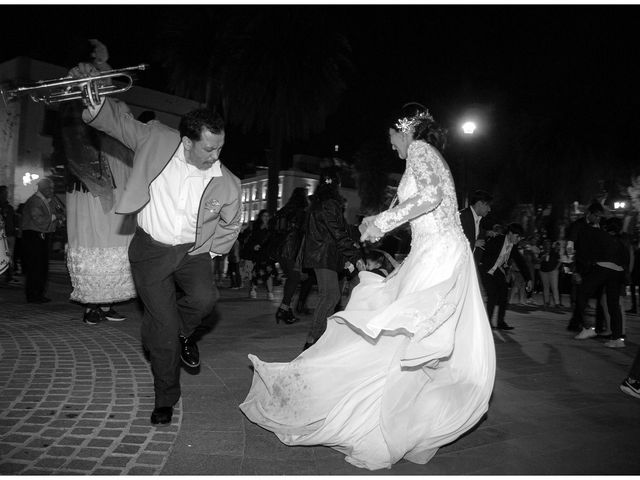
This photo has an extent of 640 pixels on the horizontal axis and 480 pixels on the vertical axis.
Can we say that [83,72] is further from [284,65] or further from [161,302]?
[284,65]

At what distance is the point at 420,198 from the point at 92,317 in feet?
16.7

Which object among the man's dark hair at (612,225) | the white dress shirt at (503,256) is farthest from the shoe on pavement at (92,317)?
the man's dark hair at (612,225)

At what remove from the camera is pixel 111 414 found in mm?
3695

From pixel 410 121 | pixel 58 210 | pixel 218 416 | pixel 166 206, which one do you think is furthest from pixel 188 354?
pixel 58 210

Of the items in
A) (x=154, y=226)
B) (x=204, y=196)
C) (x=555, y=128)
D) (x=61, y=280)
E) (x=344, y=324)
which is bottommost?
(x=61, y=280)

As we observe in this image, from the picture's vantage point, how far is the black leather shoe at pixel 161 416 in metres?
3.54

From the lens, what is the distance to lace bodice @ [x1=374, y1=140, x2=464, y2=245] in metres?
3.57

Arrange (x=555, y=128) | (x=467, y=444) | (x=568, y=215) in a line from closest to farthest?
(x=467, y=444)
(x=555, y=128)
(x=568, y=215)

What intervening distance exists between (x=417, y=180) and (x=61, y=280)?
1127 cm

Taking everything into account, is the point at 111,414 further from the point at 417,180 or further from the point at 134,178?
the point at 417,180

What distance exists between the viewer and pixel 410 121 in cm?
392

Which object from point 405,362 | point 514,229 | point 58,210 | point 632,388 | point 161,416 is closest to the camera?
point 405,362

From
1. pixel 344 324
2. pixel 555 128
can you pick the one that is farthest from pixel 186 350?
pixel 555 128

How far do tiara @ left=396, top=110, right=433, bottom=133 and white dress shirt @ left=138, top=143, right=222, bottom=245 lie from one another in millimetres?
1527
